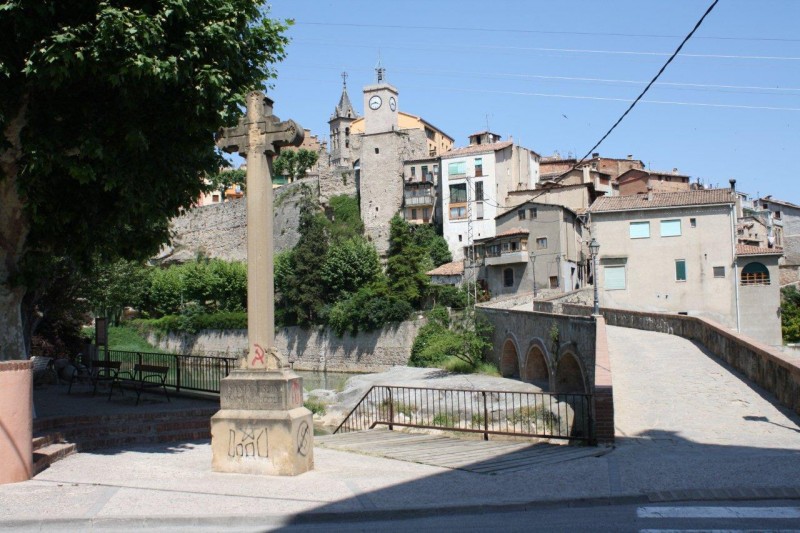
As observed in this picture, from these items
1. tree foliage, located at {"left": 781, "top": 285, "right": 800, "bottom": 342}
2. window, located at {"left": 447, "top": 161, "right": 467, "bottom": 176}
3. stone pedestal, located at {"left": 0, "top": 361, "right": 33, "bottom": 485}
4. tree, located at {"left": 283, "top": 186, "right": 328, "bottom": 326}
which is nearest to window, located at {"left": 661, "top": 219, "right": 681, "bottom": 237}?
tree foliage, located at {"left": 781, "top": 285, "right": 800, "bottom": 342}

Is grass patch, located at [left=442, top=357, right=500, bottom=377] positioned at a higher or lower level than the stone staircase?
lower

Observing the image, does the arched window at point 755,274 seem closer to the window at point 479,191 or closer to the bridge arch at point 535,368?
the bridge arch at point 535,368

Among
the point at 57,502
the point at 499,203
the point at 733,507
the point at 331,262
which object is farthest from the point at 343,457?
the point at 499,203

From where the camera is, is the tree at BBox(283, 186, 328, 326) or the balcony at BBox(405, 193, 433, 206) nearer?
the tree at BBox(283, 186, 328, 326)

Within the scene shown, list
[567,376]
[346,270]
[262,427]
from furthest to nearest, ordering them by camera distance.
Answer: [346,270], [567,376], [262,427]

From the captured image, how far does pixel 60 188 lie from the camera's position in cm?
1265

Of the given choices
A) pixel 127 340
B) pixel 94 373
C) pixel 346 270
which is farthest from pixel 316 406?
pixel 127 340

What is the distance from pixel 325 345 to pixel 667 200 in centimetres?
2765

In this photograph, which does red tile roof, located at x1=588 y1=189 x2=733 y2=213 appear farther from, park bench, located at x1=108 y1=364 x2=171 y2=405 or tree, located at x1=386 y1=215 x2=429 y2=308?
park bench, located at x1=108 y1=364 x2=171 y2=405

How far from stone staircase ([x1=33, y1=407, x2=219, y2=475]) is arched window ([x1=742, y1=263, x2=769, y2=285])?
42.3m

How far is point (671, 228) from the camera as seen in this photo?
1959 inches

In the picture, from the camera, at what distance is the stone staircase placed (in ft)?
41.0

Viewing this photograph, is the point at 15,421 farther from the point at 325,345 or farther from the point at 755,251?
the point at 325,345

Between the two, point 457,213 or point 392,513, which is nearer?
point 392,513
